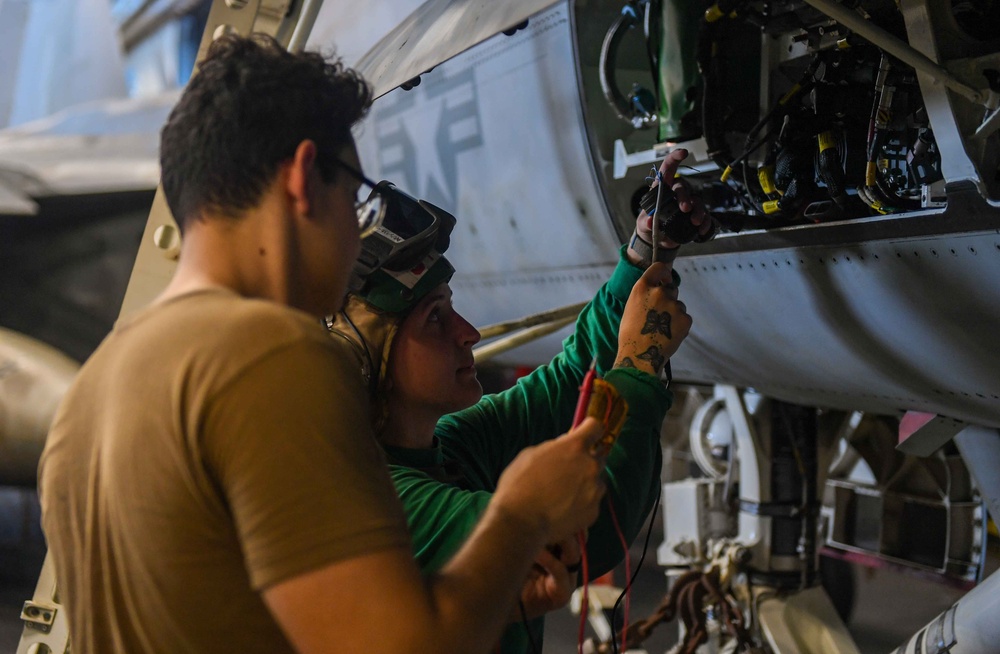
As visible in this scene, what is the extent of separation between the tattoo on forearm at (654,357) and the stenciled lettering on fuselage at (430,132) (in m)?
1.84

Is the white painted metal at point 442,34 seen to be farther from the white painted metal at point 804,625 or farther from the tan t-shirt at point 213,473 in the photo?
the white painted metal at point 804,625

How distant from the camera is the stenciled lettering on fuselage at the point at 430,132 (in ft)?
10.5

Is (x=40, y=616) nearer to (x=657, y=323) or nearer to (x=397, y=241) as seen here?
(x=397, y=241)

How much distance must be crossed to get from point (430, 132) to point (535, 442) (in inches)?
73.5

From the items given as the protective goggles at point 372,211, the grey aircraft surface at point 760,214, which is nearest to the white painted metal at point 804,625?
the grey aircraft surface at point 760,214

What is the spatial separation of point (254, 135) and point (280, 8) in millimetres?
1357

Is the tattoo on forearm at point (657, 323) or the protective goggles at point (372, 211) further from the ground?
the protective goggles at point (372, 211)

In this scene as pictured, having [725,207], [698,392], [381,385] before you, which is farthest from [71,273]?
[381,385]

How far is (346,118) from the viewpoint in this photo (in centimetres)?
101

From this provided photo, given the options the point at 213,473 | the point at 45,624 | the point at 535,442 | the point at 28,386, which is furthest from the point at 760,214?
the point at 28,386

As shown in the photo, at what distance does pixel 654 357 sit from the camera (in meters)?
1.45

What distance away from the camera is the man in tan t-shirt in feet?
2.56

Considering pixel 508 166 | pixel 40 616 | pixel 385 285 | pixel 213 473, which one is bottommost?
pixel 40 616

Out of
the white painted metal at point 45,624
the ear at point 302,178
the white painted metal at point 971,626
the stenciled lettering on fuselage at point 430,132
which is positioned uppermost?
the stenciled lettering on fuselage at point 430,132
